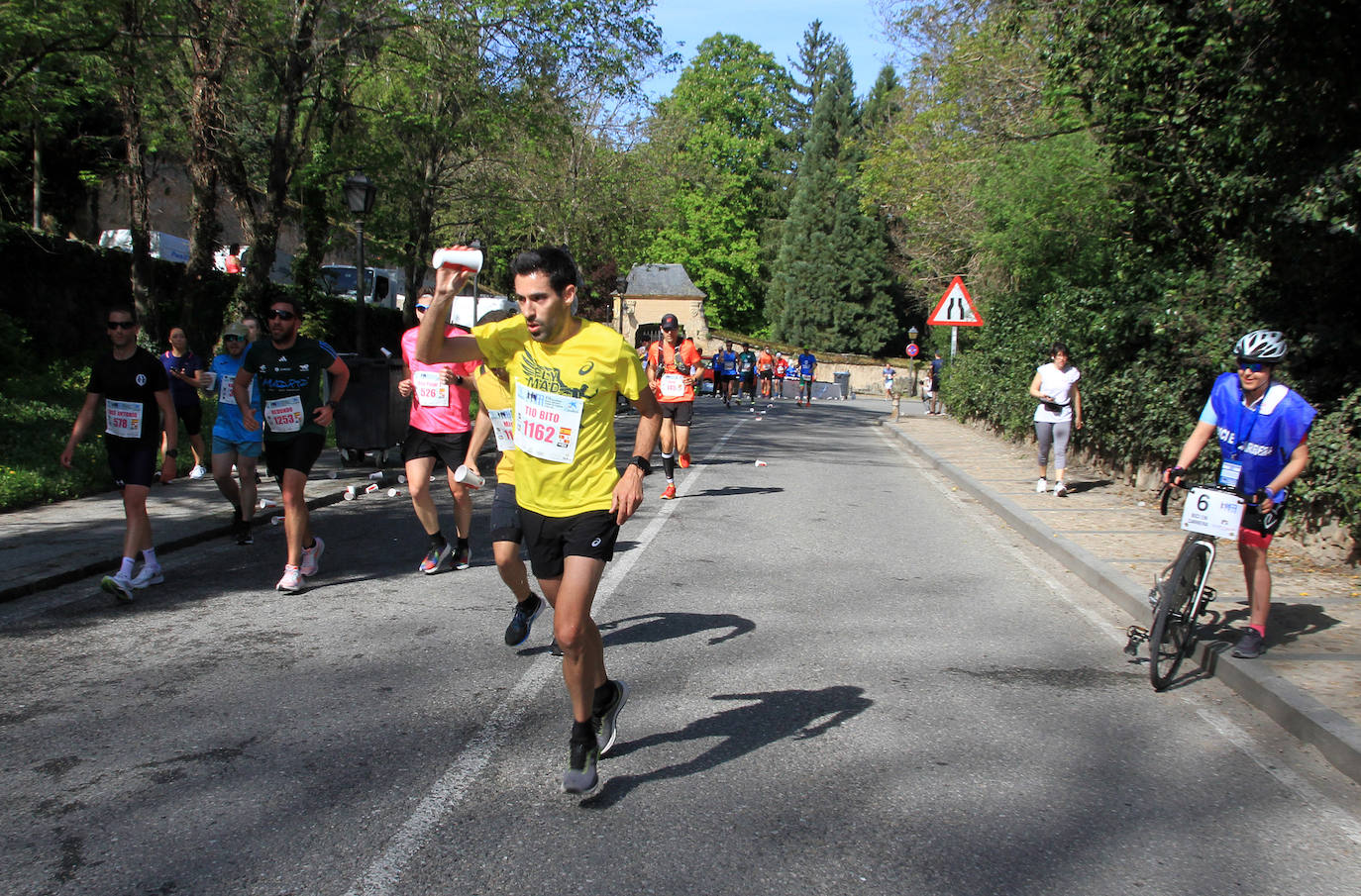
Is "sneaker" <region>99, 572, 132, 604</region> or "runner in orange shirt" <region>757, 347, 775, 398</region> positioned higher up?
"runner in orange shirt" <region>757, 347, 775, 398</region>

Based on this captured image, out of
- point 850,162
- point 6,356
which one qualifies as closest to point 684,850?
point 6,356

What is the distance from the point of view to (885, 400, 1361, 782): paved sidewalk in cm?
511

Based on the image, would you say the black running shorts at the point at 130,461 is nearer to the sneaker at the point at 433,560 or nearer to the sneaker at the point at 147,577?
the sneaker at the point at 147,577

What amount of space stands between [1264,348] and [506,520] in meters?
4.04

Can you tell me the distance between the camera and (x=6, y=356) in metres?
17.0

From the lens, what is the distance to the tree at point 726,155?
225 ft

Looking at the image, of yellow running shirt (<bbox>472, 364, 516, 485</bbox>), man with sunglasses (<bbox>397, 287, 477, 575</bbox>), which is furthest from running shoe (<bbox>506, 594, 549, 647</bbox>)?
man with sunglasses (<bbox>397, 287, 477, 575</bbox>)

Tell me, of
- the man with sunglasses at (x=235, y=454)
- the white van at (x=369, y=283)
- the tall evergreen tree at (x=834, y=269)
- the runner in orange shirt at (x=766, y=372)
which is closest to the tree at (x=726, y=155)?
the tall evergreen tree at (x=834, y=269)

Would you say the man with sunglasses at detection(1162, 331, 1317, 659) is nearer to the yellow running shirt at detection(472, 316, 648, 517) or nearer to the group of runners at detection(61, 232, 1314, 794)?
the group of runners at detection(61, 232, 1314, 794)

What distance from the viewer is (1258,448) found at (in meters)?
5.89

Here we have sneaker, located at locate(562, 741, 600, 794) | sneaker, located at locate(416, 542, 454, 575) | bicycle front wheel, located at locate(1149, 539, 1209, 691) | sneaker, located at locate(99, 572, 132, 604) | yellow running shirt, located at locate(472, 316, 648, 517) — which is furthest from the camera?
sneaker, located at locate(416, 542, 454, 575)

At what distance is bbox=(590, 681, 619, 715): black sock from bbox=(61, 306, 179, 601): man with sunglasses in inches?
165

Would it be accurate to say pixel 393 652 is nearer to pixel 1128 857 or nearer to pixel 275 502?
pixel 1128 857

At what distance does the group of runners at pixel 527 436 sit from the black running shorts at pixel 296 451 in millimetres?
14
